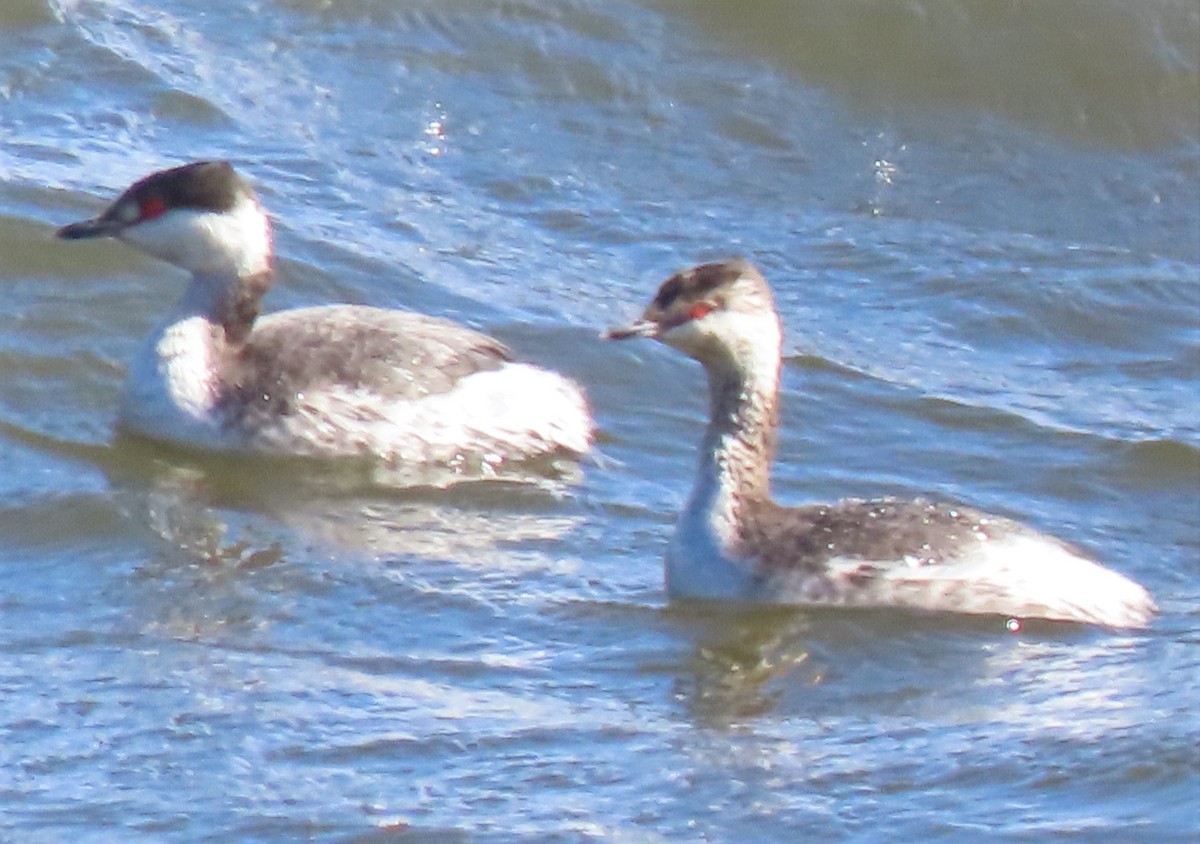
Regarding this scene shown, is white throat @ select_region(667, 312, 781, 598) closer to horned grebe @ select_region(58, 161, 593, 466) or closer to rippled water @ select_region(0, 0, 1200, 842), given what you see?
rippled water @ select_region(0, 0, 1200, 842)

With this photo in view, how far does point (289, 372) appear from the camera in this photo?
984 cm

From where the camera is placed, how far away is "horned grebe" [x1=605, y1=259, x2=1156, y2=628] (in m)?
7.81

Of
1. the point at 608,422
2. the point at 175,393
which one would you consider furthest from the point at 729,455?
the point at 175,393

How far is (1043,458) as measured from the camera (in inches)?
400

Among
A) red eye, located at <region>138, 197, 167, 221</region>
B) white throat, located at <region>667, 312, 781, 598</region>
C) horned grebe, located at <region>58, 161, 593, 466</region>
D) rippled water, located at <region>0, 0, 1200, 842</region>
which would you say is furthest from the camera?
red eye, located at <region>138, 197, 167, 221</region>

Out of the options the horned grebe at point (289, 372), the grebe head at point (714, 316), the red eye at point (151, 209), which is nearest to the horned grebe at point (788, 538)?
the grebe head at point (714, 316)

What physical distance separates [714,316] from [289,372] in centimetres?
232

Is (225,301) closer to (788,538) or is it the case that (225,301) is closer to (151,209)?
(151,209)

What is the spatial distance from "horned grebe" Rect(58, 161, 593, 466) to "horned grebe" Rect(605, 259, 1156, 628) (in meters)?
1.74

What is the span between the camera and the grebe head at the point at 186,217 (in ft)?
32.7

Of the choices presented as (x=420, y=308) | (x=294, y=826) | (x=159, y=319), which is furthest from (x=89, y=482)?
(x=294, y=826)

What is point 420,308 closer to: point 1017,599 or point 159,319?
point 159,319

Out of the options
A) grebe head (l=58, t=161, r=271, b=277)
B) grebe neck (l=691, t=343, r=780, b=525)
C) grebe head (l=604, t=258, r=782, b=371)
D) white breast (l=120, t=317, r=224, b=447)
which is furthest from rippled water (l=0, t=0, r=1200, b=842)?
grebe head (l=604, t=258, r=782, b=371)

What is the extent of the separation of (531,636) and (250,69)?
7.17 metres
